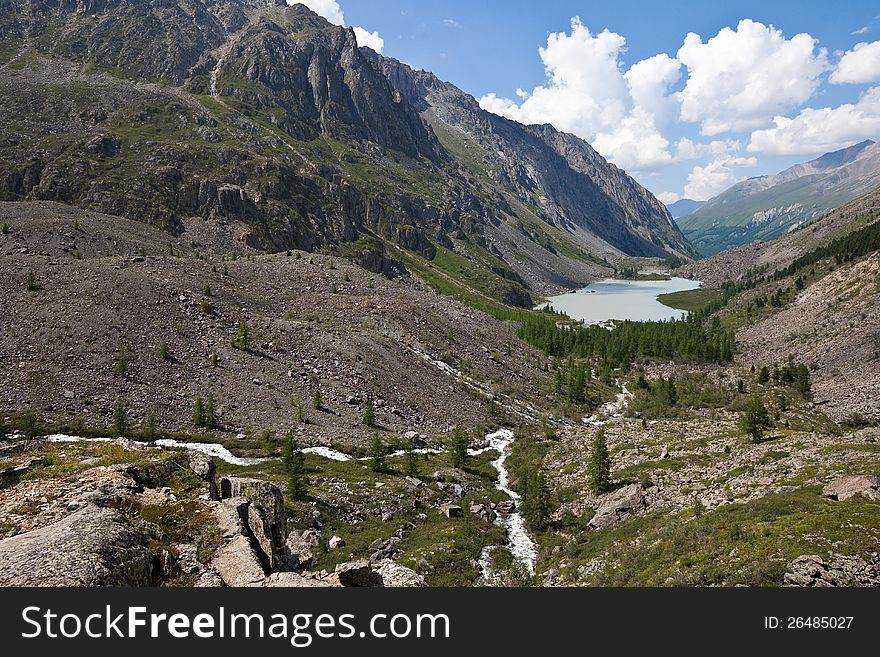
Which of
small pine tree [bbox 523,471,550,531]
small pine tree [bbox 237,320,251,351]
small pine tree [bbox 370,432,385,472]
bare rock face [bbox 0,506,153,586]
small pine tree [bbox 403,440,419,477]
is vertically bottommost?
small pine tree [bbox 523,471,550,531]

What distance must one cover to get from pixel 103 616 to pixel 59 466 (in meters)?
16.3

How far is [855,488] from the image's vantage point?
23.4m

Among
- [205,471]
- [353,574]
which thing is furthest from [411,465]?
[353,574]

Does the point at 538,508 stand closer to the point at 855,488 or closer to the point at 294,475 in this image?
the point at 294,475

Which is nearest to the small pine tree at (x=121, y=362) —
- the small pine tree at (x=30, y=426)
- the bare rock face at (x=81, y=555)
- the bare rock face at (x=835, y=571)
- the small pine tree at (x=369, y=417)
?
the small pine tree at (x=30, y=426)

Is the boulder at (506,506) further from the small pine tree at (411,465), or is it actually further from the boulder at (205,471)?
the boulder at (205,471)

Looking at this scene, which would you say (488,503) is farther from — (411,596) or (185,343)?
(185,343)

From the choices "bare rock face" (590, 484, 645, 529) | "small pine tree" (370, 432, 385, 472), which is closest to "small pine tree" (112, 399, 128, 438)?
"small pine tree" (370, 432, 385, 472)

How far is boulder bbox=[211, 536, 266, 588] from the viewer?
44.8 ft

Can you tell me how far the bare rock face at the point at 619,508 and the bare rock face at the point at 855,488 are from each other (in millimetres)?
11901

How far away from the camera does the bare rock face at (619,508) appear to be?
33.9 metres

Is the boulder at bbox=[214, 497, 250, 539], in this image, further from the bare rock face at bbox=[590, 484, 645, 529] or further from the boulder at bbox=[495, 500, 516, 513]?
the boulder at bbox=[495, 500, 516, 513]

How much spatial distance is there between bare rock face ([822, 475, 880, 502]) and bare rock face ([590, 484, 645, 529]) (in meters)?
11.9

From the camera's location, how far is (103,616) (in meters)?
9.54
